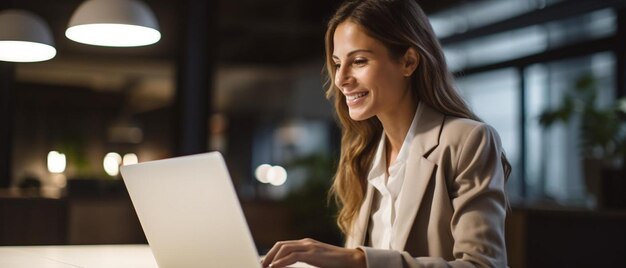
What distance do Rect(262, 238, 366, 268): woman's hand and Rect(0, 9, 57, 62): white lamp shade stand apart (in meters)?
2.47

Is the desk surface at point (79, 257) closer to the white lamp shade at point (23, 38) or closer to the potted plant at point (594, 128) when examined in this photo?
the white lamp shade at point (23, 38)

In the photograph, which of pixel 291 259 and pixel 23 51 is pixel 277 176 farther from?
pixel 291 259

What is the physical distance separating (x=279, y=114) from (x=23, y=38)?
1001 cm

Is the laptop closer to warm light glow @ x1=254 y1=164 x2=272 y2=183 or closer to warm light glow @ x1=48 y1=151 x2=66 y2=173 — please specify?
warm light glow @ x1=48 y1=151 x2=66 y2=173

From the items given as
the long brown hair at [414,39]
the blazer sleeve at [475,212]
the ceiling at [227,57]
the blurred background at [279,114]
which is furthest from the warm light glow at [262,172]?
the blazer sleeve at [475,212]

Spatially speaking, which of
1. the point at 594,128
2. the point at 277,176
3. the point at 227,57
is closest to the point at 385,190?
the point at 594,128

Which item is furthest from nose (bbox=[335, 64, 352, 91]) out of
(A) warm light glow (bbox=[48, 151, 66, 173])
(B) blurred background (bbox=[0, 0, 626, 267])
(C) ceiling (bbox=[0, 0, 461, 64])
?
(C) ceiling (bbox=[0, 0, 461, 64])

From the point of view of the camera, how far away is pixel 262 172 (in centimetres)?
1280

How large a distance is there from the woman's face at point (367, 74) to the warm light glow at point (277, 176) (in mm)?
10240

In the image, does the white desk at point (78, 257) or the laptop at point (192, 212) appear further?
the white desk at point (78, 257)

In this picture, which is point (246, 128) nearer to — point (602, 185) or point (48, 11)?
point (48, 11)

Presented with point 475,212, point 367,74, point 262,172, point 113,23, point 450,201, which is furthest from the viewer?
point 262,172

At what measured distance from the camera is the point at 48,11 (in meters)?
9.34

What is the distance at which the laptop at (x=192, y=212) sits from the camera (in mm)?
1416
